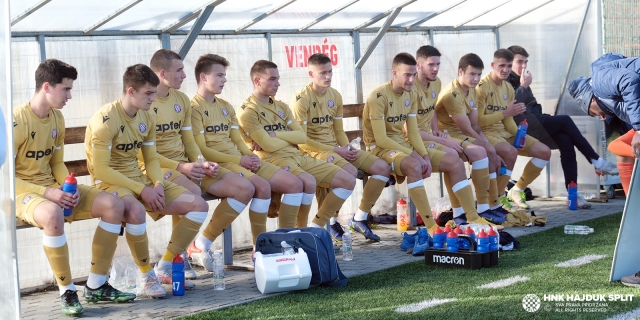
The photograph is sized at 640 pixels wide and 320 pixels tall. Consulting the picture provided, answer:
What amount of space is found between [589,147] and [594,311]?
5.09 m

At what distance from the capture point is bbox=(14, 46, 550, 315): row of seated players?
5.60 metres

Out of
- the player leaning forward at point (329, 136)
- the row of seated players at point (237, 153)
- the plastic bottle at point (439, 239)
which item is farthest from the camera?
the player leaning forward at point (329, 136)

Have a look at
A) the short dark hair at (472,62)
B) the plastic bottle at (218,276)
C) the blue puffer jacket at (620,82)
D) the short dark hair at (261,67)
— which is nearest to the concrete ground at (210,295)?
the plastic bottle at (218,276)

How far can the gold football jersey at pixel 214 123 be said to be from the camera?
269 inches

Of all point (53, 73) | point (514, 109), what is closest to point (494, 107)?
point (514, 109)

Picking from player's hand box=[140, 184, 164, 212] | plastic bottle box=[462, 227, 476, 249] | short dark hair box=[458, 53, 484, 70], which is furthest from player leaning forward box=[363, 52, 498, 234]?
player's hand box=[140, 184, 164, 212]

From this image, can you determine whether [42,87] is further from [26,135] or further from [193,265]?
[193,265]

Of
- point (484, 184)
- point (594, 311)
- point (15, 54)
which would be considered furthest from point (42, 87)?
point (484, 184)

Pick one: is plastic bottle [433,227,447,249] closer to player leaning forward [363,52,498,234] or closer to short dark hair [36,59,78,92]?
player leaning forward [363,52,498,234]

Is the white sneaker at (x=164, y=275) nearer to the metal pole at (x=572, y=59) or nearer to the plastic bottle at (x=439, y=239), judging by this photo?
the plastic bottle at (x=439, y=239)

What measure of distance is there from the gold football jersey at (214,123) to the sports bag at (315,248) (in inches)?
44.5

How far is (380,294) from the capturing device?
5512 millimetres

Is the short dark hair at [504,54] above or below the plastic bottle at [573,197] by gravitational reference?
above

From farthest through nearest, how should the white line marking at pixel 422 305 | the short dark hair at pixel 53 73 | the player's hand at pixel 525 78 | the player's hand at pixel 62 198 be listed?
the player's hand at pixel 525 78 < the short dark hair at pixel 53 73 < the player's hand at pixel 62 198 < the white line marking at pixel 422 305
